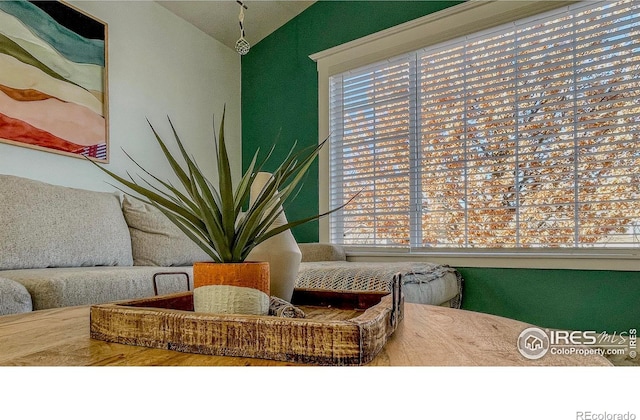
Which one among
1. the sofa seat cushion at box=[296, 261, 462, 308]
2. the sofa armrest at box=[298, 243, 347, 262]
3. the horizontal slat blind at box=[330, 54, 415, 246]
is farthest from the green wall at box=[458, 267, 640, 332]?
the sofa armrest at box=[298, 243, 347, 262]

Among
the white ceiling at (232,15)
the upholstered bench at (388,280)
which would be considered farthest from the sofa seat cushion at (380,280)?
the white ceiling at (232,15)

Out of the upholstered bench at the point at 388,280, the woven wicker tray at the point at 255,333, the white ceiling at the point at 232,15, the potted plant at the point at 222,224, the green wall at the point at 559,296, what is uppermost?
the white ceiling at the point at 232,15

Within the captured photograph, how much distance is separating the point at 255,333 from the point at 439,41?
225cm

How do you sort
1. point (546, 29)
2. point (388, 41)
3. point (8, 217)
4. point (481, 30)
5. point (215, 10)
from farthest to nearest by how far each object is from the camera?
point (215, 10) → point (388, 41) → point (481, 30) → point (546, 29) → point (8, 217)

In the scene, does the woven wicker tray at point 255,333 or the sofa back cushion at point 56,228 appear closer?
the woven wicker tray at point 255,333

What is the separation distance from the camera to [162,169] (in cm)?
259

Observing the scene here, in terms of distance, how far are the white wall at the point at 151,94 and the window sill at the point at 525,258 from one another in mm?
1406

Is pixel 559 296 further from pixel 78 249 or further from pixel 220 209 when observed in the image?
pixel 78 249

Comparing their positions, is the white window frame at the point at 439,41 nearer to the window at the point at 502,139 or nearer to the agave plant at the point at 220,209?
the window at the point at 502,139

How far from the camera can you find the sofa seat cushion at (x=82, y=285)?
1166 mm
